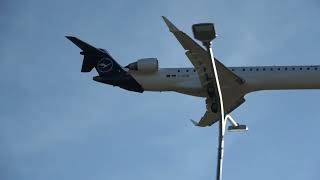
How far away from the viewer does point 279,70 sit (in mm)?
42375

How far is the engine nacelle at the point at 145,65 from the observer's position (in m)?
41.8

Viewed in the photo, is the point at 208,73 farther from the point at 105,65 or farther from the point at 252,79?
the point at 105,65

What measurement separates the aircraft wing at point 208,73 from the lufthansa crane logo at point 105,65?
7228 millimetres

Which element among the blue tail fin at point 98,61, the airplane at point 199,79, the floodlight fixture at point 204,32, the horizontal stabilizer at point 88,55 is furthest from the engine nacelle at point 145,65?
the floodlight fixture at point 204,32

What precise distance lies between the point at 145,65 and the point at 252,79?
7.45 meters

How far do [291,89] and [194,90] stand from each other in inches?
276

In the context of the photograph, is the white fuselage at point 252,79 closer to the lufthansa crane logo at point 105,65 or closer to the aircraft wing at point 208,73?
the aircraft wing at point 208,73

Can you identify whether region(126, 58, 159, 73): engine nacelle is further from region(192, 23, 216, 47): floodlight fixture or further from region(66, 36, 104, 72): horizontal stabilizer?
region(192, 23, 216, 47): floodlight fixture

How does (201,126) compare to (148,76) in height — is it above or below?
below

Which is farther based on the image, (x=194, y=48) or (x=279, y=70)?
(x=279, y=70)

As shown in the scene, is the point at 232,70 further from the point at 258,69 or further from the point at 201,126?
the point at 201,126

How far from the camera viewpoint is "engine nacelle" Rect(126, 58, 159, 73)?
137 feet

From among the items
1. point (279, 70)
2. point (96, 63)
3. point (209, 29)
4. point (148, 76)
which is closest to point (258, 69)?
point (279, 70)

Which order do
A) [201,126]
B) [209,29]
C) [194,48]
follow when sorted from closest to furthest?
[209,29]
[194,48]
[201,126]
